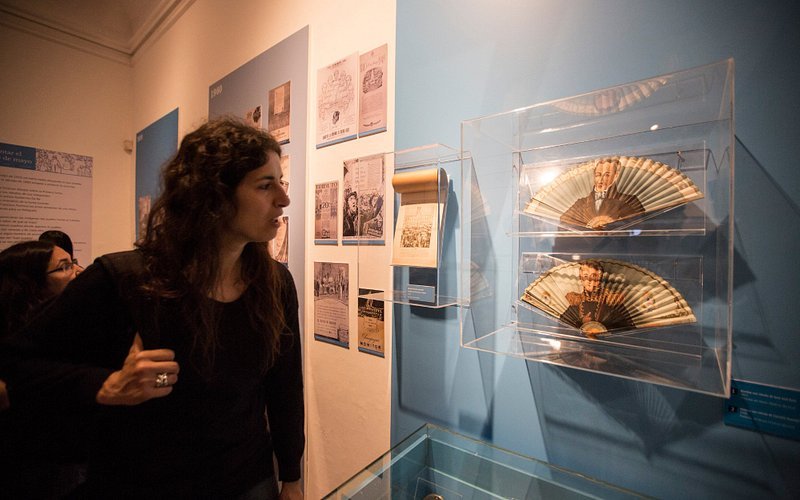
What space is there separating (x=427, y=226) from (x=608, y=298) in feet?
2.22

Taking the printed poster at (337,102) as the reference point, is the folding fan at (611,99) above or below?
below

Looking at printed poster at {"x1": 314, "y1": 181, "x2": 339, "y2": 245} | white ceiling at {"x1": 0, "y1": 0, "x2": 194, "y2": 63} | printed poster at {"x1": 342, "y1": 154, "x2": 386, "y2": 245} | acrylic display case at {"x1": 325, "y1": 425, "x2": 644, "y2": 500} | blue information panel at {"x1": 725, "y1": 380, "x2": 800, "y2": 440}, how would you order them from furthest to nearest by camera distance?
white ceiling at {"x1": 0, "y1": 0, "x2": 194, "y2": 63} < printed poster at {"x1": 314, "y1": 181, "x2": 339, "y2": 245} < printed poster at {"x1": 342, "y1": 154, "x2": 386, "y2": 245} < acrylic display case at {"x1": 325, "y1": 425, "x2": 644, "y2": 500} < blue information panel at {"x1": 725, "y1": 380, "x2": 800, "y2": 440}

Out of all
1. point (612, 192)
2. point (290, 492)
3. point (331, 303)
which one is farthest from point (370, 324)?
point (612, 192)

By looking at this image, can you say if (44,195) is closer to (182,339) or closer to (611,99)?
(182,339)

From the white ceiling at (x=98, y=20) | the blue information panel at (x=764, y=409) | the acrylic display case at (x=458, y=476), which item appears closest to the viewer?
the blue information panel at (x=764, y=409)

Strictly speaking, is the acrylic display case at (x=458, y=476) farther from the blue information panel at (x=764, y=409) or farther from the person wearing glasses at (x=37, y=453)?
the person wearing glasses at (x=37, y=453)

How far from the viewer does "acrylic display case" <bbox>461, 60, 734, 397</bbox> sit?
868 millimetres

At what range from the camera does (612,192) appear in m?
0.96

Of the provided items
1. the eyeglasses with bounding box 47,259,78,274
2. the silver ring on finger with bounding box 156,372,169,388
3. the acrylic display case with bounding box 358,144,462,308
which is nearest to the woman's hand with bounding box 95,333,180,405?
the silver ring on finger with bounding box 156,372,169,388

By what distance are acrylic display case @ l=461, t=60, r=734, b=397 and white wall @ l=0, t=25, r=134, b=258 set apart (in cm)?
477

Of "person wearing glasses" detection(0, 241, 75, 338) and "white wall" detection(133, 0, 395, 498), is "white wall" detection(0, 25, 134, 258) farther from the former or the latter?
"person wearing glasses" detection(0, 241, 75, 338)

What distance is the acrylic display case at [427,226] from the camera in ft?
4.52

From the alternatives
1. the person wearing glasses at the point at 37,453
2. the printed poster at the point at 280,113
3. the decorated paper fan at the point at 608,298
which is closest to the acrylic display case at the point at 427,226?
the decorated paper fan at the point at 608,298

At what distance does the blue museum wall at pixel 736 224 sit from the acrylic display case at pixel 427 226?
105mm
